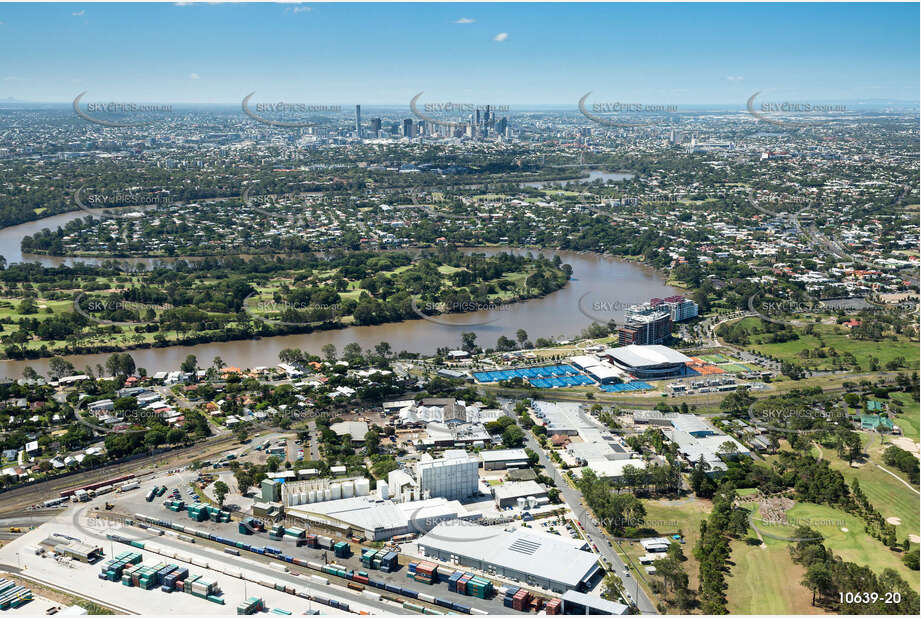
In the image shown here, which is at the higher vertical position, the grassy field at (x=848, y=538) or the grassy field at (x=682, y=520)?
the grassy field at (x=848, y=538)

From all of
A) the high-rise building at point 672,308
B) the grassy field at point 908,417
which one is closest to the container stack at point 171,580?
the grassy field at point 908,417

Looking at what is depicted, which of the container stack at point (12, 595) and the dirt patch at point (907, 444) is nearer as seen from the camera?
the container stack at point (12, 595)

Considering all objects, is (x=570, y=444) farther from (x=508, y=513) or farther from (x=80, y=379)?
(x=80, y=379)

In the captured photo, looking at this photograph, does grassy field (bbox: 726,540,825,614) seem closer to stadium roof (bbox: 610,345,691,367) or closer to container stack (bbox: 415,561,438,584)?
container stack (bbox: 415,561,438,584)

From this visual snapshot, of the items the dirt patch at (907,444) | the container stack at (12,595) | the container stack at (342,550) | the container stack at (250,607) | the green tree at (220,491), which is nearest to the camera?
the container stack at (250,607)

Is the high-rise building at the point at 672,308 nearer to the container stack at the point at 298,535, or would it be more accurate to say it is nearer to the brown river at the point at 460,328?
the brown river at the point at 460,328

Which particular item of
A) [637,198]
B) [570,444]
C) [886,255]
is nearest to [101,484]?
[570,444]
